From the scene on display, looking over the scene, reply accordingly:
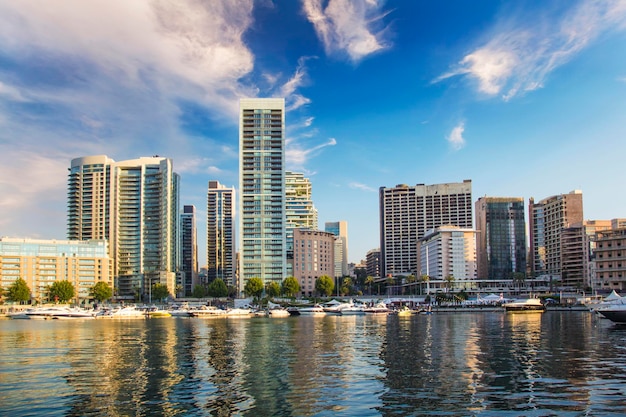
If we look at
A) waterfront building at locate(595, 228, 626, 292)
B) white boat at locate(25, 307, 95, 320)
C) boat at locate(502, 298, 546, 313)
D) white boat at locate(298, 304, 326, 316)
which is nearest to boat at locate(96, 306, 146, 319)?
white boat at locate(25, 307, 95, 320)

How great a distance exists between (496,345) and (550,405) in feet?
106

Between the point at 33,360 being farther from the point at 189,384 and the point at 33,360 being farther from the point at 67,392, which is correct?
the point at 189,384

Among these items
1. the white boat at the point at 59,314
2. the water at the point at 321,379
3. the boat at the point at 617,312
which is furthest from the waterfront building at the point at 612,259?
the white boat at the point at 59,314

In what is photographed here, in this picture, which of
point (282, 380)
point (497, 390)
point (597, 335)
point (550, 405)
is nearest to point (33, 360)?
point (282, 380)

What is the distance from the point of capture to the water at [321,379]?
30922 millimetres

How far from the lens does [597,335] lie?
74375mm

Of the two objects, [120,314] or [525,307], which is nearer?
[525,307]

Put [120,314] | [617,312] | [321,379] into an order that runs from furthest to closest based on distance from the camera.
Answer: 1. [120,314]
2. [617,312]
3. [321,379]

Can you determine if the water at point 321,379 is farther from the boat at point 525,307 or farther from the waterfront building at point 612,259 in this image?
the waterfront building at point 612,259

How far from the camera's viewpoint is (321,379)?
40062 mm

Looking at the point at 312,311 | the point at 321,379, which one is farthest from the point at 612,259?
the point at 321,379

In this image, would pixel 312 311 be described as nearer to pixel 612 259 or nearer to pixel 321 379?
pixel 612 259

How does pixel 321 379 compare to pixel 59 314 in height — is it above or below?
above

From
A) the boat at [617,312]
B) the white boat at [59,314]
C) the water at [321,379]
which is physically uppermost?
the water at [321,379]
